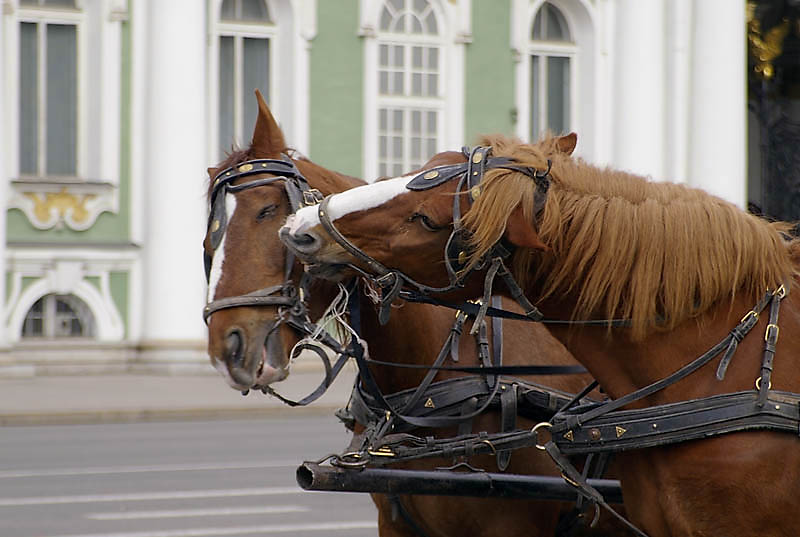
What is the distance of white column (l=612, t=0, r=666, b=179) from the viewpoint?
23.1m

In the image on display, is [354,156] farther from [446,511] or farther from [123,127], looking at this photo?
[446,511]

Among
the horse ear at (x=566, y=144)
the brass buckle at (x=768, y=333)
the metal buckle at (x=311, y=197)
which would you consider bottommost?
the brass buckle at (x=768, y=333)

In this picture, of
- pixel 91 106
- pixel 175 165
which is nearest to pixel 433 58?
pixel 175 165

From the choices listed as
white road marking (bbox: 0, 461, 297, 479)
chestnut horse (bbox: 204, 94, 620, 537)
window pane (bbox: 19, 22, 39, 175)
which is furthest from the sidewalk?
chestnut horse (bbox: 204, 94, 620, 537)

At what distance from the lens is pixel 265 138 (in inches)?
195

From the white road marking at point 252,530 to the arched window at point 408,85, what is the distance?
14028mm

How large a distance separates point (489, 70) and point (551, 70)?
1423 millimetres

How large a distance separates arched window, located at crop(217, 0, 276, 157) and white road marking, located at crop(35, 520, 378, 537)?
13.5m

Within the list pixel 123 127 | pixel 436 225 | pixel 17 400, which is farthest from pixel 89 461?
pixel 123 127

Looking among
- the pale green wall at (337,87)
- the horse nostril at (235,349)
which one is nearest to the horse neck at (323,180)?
the horse nostril at (235,349)

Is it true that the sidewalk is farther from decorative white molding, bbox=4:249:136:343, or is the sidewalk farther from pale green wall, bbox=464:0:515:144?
pale green wall, bbox=464:0:515:144

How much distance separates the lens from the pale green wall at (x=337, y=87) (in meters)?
21.7

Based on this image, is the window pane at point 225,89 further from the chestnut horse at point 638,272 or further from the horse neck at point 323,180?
the chestnut horse at point 638,272

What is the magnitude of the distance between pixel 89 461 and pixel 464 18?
513 inches
